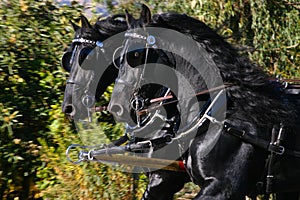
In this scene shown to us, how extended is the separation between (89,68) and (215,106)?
4.23 feet

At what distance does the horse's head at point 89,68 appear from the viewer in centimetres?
451

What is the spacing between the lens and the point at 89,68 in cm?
454

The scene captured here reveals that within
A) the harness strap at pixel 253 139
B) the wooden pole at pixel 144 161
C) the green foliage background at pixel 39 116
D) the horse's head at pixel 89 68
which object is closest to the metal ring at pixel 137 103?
the wooden pole at pixel 144 161

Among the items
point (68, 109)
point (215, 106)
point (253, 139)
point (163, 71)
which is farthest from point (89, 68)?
point (253, 139)

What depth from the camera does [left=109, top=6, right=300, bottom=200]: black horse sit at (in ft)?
11.6

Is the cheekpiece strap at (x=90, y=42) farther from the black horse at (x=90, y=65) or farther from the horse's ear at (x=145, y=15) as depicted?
the horse's ear at (x=145, y=15)

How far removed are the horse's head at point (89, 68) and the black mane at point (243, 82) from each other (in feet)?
2.61

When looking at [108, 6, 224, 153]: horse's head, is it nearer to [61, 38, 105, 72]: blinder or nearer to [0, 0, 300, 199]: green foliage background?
[61, 38, 105, 72]: blinder

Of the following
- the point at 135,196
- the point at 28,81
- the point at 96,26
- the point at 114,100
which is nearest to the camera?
the point at 114,100

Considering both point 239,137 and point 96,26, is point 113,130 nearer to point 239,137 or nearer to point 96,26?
point 96,26

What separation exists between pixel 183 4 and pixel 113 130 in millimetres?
2399

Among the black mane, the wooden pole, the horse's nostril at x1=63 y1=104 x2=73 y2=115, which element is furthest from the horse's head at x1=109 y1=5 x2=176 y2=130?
the horse's nostril at x1=63 y1=104 x2=73 y2=115

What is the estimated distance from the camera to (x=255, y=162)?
3588 mm

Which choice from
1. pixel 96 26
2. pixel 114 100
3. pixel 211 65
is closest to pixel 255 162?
pixel 211 65
